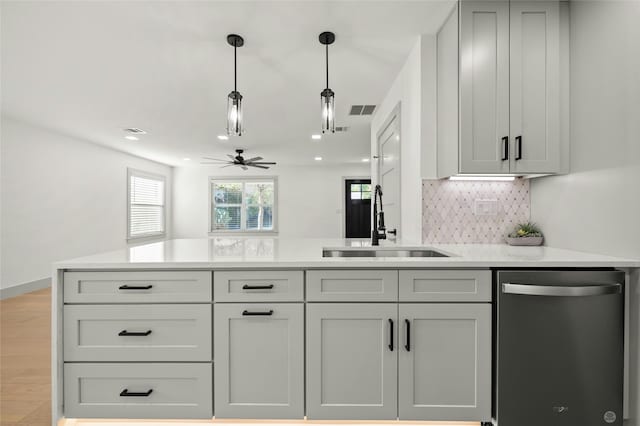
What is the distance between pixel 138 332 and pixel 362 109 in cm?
354

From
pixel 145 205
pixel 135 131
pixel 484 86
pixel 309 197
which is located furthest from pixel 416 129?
pixel 145 205

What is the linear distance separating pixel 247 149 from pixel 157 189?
3245mm

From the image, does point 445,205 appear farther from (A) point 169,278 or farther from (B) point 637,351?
(A) point 169,278

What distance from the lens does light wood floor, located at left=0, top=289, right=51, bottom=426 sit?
204 centimetres

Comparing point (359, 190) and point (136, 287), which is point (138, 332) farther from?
point (359, 190)

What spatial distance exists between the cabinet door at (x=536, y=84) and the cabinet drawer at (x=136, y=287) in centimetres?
190

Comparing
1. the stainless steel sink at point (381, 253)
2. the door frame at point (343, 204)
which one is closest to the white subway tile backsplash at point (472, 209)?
the stainless steel sink at point (381, 253)

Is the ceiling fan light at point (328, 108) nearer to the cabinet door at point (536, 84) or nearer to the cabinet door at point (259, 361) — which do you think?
the cabinet door at point (536, 84)

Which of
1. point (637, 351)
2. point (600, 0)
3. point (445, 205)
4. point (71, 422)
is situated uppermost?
point (600, 0)

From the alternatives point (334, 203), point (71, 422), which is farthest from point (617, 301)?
point (334, 203)

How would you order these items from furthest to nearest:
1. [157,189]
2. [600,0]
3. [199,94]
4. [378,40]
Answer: [157,189]
[199,94]
[378,40]
[600,0]

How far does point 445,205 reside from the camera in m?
2.45

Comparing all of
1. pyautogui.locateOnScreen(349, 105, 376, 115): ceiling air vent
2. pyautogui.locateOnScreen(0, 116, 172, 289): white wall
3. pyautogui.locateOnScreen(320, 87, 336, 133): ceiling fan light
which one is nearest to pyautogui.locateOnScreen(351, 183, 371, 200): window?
pyautogui.locateOnScreen(349, 105, 376, 115): ceiling air vent

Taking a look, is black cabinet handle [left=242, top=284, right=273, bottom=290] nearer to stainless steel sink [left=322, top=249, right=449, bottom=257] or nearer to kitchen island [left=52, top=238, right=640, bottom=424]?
kitchen island [left=52, top=238, right=640, bottom=424]
